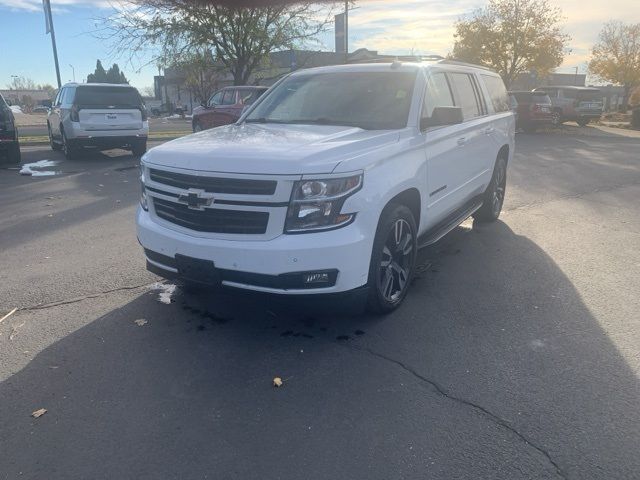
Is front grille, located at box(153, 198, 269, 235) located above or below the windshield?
below

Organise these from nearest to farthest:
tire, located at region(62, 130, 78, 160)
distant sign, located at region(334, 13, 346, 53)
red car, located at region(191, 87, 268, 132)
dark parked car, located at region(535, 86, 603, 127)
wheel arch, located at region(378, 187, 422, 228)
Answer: wheel arch, located at region(378, 187, 422, 228)
tire, located at region(62, 130, 78, 160)
red car, located at region(191, 87, 268, 132)
distant sign, located at region(334, 13, 346, 53)
dark parked car, located at region(535, 86, 603, 127)

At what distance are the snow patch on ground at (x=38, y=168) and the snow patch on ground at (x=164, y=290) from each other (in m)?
7.88

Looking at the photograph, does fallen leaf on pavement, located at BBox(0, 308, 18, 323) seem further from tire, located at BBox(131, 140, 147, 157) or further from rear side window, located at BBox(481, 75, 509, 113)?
tire, located at BBox(131, 140, 147, 157)

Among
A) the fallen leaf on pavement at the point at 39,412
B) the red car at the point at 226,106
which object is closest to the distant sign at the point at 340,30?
the red car at the point at 226,106

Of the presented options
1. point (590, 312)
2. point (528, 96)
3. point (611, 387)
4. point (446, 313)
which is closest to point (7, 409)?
point (446, 313)

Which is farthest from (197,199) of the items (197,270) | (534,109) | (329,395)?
(534,109)

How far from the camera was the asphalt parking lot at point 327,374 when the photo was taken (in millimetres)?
2613

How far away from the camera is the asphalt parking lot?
2613mm

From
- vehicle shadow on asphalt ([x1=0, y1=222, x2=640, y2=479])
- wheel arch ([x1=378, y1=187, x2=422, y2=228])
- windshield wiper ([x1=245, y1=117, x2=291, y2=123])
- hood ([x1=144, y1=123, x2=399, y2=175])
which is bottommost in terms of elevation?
vehicle shadow on asphalt ([x1=0, y1=222, x2=640, y2=479])

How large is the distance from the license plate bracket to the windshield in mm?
1798

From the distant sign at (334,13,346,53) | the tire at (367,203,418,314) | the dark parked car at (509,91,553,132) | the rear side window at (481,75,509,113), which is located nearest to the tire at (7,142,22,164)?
the rear side window at (481,75,509,113)

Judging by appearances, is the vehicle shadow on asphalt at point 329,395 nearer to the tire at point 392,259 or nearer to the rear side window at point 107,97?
the tire at point 392,259

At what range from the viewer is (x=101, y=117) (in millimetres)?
13039

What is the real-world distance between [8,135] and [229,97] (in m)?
6.44
